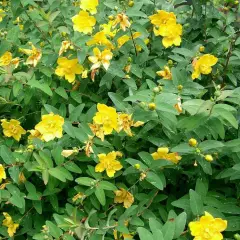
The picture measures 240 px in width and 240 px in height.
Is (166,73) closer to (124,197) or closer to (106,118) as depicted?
(106,118)

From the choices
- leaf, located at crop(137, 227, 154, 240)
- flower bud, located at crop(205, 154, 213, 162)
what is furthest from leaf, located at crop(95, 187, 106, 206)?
flower bud, located at crop(205, 154, 213, 162)

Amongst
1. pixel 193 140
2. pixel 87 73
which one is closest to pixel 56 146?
pixel 87 73

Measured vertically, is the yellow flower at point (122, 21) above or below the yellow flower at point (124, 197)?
above

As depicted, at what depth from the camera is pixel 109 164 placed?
1.72m

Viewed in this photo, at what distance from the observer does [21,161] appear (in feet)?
5.76

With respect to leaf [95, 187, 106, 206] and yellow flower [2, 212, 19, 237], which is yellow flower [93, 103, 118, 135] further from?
yellow flower [2, 212, 19, 237]

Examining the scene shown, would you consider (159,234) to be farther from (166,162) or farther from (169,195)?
→ (169,195)

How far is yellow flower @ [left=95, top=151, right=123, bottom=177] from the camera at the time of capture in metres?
1.69

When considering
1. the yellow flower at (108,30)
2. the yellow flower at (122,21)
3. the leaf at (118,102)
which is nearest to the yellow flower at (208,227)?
the leaf at (118,102)

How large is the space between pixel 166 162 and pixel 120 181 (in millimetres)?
294

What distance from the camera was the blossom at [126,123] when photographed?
1.66 metres

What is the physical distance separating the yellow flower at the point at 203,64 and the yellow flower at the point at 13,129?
2.62 feet

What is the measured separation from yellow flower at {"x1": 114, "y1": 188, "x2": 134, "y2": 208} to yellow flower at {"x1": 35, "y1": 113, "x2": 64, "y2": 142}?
318mm

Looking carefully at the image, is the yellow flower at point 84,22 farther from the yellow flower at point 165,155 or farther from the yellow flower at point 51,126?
the yellow flower at point 165,155
